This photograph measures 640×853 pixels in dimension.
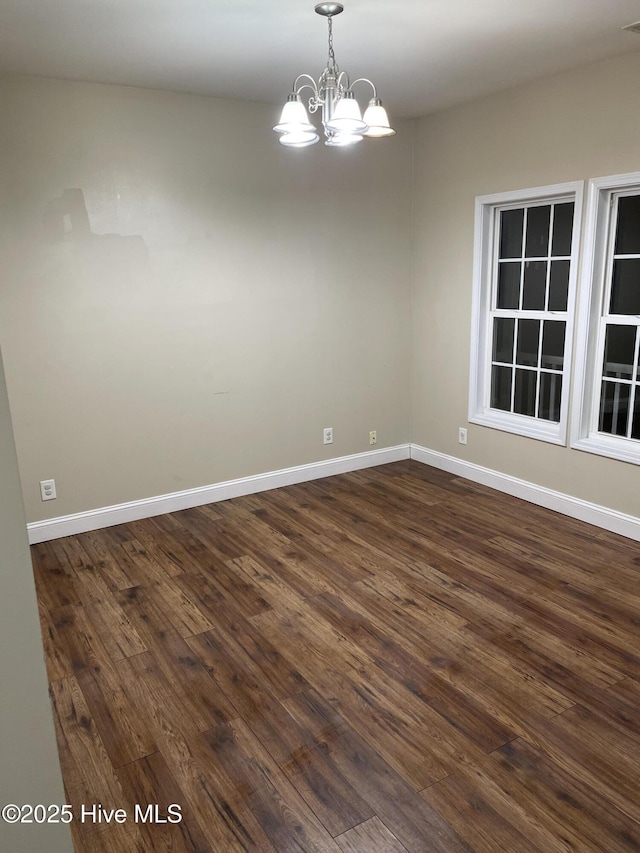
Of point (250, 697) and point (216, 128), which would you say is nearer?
point (250, 697)

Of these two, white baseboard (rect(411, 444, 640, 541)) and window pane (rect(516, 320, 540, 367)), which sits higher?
window pane (rect(516, 320, 540, 367))

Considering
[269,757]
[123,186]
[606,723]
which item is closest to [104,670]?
[269,757]

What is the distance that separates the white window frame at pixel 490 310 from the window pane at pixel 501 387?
4cm

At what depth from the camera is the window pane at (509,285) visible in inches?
171

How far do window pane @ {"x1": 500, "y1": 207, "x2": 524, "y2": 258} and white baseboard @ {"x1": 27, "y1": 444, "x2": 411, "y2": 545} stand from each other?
1.80 meters

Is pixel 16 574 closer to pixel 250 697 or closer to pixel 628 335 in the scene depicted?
pixel 250 697

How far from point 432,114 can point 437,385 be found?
2015 mm

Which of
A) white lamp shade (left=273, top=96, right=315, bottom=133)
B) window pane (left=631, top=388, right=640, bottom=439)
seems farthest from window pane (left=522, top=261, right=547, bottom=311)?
white lamp shade (left=273, top=96, right=315, bottom=133)

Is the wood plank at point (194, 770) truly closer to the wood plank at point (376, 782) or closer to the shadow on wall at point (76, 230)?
the wood plank at point (376, 782)

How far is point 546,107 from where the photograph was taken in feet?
12.5

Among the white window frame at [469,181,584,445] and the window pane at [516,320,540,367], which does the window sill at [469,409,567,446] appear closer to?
the white window frame at [469,181,584,445]

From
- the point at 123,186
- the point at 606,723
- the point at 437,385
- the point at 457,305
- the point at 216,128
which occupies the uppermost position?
the point at 216,128

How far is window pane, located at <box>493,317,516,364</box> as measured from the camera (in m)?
4.46

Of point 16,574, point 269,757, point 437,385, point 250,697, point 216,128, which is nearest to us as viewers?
point 16,574
